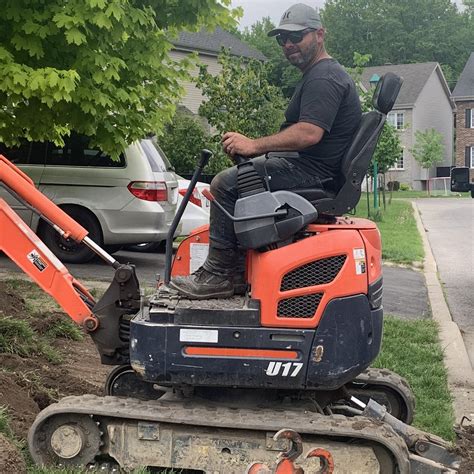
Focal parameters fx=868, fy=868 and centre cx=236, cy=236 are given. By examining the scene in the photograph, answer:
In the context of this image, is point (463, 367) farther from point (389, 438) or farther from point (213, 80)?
point (213, 80)

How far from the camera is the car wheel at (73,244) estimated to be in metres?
12.1

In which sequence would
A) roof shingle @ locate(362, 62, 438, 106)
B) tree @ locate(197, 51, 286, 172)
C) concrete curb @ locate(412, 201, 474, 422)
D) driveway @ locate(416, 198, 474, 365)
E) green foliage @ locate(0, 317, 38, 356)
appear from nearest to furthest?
green foliage @ locate(0, 317, 38, 356) < concrete curb @ locate(412, 201, 474, 422) < driveway @ locate(416, 198, 474, 365) < tree @ locate(197, 51, 286, 172) < roof shingle @ locate(362, 62, 438, 106)

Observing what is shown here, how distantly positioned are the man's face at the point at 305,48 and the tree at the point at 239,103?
19.2 metres

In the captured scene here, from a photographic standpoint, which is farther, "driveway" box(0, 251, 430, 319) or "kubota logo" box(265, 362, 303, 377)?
"driveway" box(0, 251, 430, 319)

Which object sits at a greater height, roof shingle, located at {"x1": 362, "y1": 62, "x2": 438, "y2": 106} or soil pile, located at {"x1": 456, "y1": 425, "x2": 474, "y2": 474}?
roof shingle, located at {"x1": 362, "y1": 62, "x2": 438, "y2": 106}

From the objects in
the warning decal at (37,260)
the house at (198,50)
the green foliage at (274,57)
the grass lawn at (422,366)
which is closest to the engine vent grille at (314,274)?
the warning decal at (37,260)

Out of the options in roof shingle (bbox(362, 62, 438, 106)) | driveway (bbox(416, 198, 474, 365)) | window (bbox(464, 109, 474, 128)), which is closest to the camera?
driveway (bbox(416, 198, 474, 365))

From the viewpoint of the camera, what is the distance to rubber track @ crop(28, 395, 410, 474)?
430cm

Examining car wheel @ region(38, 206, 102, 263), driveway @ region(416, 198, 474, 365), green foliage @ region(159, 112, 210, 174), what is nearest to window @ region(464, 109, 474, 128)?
driveway @ region(416, 198, 474, 365)

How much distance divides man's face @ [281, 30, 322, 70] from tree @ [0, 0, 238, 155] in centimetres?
314

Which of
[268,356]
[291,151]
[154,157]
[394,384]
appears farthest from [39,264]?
[154,157]

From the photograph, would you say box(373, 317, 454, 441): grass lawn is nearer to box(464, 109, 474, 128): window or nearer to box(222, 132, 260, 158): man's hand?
box(222, 132, 260, 158): man's hand

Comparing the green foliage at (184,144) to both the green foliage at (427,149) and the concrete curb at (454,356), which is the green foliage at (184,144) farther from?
the green foliage at (427,149)

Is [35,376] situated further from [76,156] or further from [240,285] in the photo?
[76,156]
